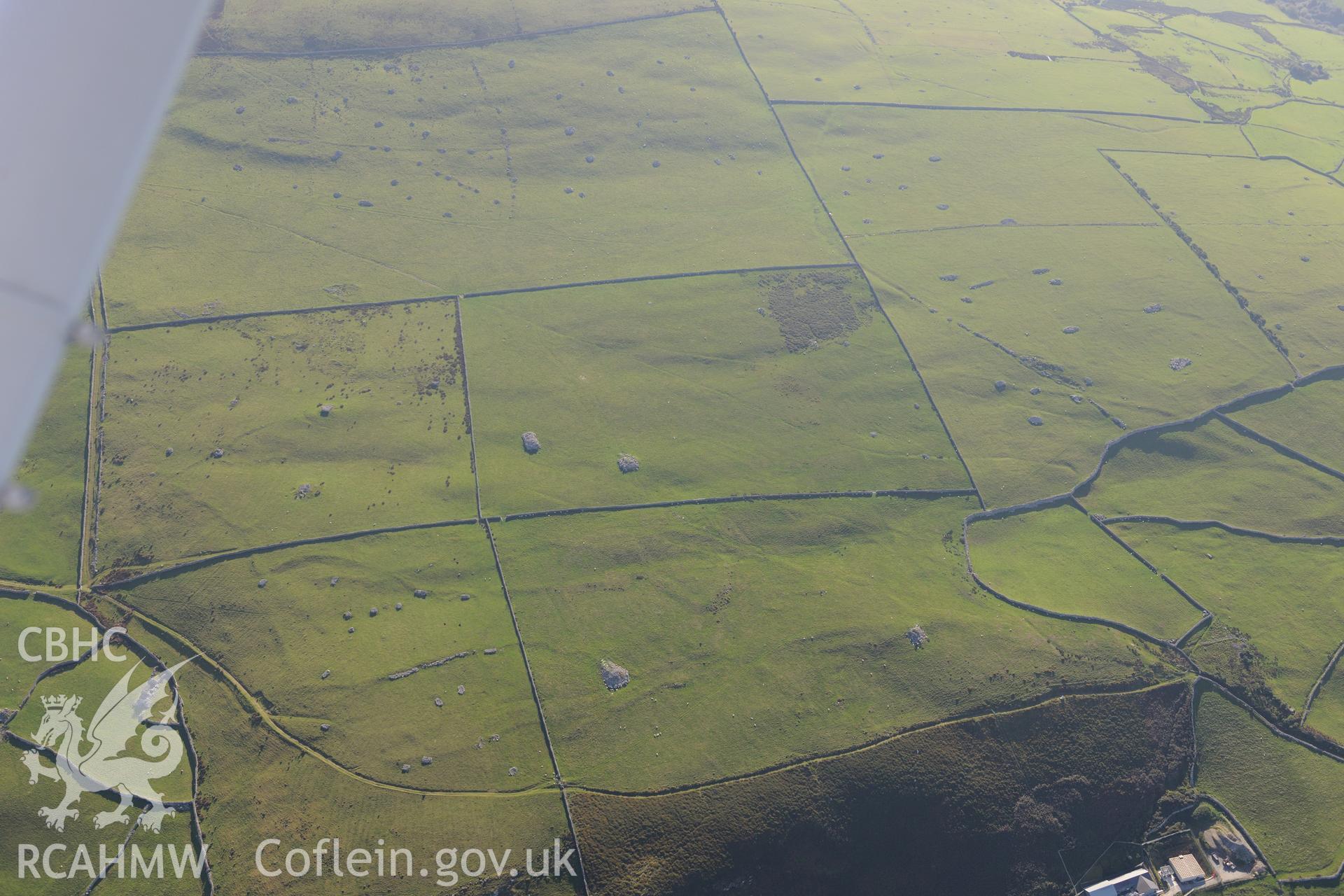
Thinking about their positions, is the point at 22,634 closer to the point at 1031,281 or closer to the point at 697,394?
the point at 697,394

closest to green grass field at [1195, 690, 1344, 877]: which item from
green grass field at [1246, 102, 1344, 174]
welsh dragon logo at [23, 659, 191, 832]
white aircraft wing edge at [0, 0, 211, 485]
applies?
welsh dragon logo at [23, 659, 191, 832]

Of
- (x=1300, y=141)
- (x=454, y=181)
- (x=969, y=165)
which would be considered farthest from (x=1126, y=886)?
(x=1300, y=141)

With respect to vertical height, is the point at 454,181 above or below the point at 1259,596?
above

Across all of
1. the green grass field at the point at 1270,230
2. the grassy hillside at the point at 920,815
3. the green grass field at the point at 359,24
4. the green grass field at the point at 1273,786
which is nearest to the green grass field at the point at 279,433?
the grassy hillside at the point at 920,815

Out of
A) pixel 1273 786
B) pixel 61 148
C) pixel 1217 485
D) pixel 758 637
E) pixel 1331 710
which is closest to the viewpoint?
pixel 61 148

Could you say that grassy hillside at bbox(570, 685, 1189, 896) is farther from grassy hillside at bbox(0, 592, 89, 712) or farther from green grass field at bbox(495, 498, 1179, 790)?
grassy hillside at bbox(0, 592, 89, 712)

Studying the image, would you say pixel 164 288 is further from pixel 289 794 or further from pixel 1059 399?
pixel 1059 399
